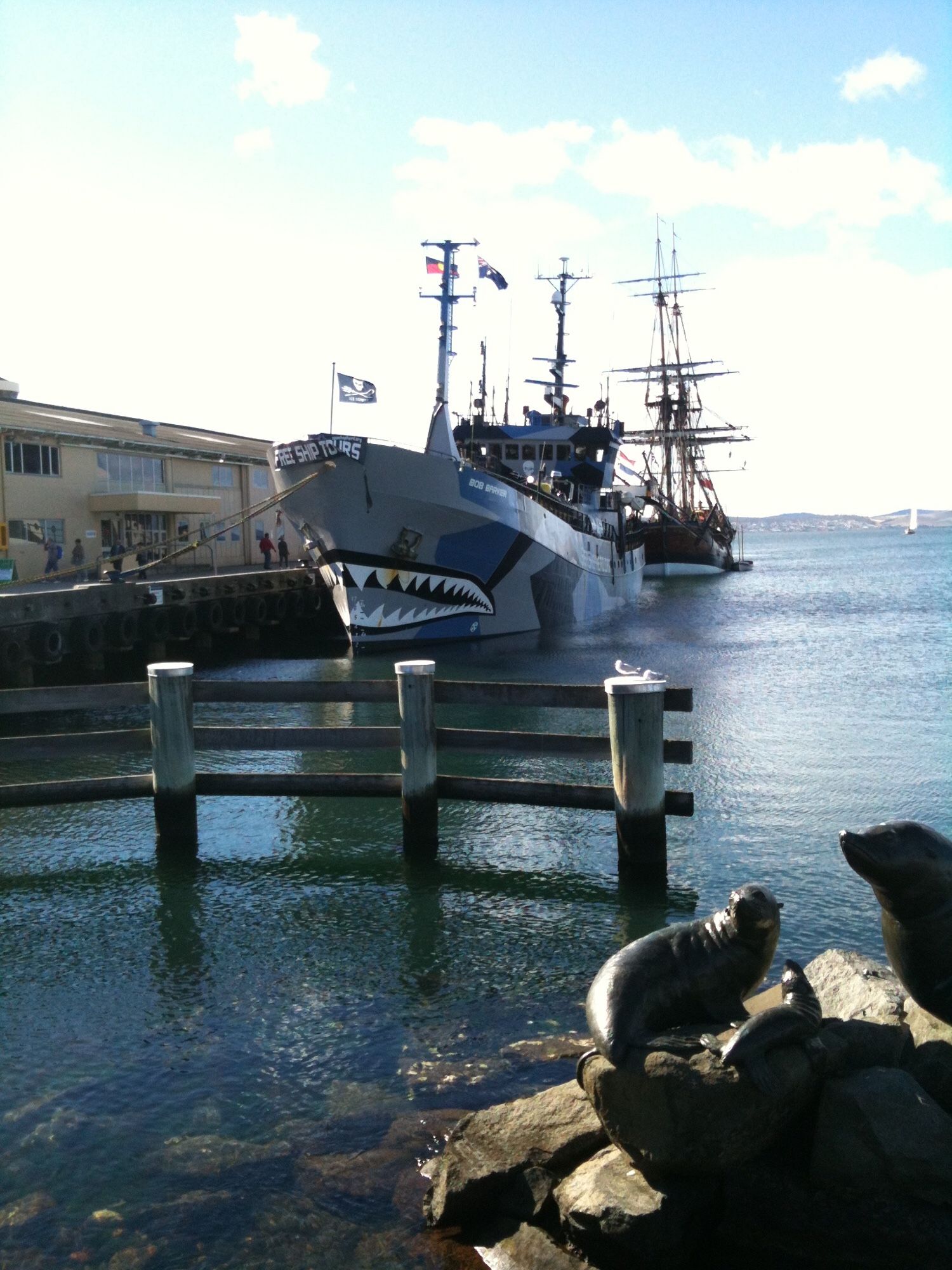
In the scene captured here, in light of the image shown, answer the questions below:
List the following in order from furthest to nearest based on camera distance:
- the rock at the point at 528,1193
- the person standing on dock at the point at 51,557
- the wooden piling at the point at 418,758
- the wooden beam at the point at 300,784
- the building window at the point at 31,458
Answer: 1. the person standing on dock at the point at 51,557
2. the building window at the point at 31,458
3. the wooden beam at the point at 300,784
4. the wooden piling at the point at 418,758
5. the rock at the point at 528,1193

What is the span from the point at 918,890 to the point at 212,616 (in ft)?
83.0

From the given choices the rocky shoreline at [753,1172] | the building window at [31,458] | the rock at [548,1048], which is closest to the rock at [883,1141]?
the rocky shoreline at [753,1172]

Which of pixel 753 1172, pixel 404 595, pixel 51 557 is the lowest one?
pixel 753 1172

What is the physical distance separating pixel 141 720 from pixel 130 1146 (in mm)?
13046

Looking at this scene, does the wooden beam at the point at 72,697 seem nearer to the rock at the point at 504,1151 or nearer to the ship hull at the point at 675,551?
the rock at the point at 504,1151

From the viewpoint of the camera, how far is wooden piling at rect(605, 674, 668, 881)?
23.5 feet

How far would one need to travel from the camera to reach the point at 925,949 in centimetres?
397

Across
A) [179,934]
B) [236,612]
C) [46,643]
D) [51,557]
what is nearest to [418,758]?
[179,934]

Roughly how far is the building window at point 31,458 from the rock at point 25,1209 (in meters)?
30.9

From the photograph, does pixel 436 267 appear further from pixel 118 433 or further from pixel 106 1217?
pixel 106 1217

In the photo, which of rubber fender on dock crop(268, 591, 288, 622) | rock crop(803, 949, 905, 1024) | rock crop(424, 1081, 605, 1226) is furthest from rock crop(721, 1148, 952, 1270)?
rubber fender on dock crop(268, 591, 288, 622)

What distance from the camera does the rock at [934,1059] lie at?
3.75 m

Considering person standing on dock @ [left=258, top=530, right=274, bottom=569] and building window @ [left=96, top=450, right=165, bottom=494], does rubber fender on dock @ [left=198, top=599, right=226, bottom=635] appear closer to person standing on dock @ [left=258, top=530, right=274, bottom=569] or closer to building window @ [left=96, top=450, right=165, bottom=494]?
building window @ [left=96, top=450, right=165, bottom=494]

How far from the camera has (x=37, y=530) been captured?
33.2 meters
